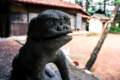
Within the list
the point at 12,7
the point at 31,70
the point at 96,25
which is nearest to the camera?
the point at 31,70

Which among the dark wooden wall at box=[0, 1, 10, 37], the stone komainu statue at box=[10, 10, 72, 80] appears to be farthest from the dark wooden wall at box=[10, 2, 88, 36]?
the stone komainu statue at box=[10, 10, 72, 80]

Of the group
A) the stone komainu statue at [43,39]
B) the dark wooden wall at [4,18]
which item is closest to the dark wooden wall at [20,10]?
the dark wooden wall at [4,18]

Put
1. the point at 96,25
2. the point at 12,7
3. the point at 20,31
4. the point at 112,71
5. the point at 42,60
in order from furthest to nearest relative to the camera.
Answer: the point at 96,25
the point at 20,31
the point at 12,7
the point at 112,71
the point at 42,60

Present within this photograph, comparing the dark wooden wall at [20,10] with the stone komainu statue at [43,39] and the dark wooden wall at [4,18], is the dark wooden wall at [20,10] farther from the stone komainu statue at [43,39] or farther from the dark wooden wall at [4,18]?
the stone komainu statue at [43,39]

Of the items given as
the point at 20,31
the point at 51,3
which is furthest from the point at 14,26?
the point at 51,3

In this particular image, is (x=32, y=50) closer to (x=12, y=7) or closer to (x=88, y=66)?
(x=88, y=66)

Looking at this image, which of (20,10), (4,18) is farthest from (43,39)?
(4,18)

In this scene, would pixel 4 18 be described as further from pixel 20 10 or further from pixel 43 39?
pixel 43 39

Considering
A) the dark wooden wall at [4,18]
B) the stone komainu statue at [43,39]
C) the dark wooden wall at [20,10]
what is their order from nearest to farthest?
1. the stone komainu statue at [43,39]
2. the dark wooden wall at [20,10]
3. the dark wooden wall at [4,18]

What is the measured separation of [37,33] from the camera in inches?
47.6

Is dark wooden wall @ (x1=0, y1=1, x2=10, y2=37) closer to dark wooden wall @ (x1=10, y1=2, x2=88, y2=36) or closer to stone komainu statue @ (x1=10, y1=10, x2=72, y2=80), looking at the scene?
dark wooden wall @ (x1=10, y1=2, x2=88, y2=36)

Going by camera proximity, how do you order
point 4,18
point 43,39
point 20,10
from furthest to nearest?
1. point 4,18
2. point 20,10
3. point 43,39

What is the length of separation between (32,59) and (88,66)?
4198 mm

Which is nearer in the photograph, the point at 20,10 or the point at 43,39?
the point at 43,39
